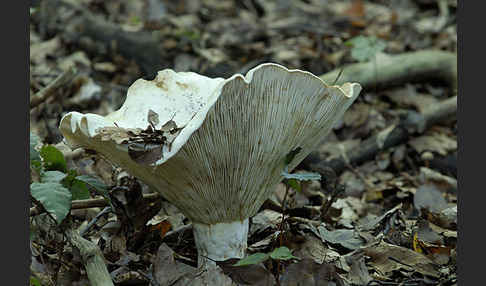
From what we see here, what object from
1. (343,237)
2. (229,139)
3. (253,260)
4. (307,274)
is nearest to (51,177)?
(229,139)

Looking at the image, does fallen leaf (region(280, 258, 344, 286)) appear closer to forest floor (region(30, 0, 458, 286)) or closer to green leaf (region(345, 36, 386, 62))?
forest floor (region(30, 0, 458, 286))

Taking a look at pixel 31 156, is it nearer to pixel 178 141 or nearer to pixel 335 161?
pixel 178 141

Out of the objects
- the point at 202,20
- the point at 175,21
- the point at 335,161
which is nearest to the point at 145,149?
the point at 335,161

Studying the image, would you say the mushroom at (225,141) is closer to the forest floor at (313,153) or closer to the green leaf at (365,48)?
the forest floor at (313,153)

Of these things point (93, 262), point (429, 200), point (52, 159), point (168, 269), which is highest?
point (52, 159)

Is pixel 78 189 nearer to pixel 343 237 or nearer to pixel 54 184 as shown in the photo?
pixel 54 184

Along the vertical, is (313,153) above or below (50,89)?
below
